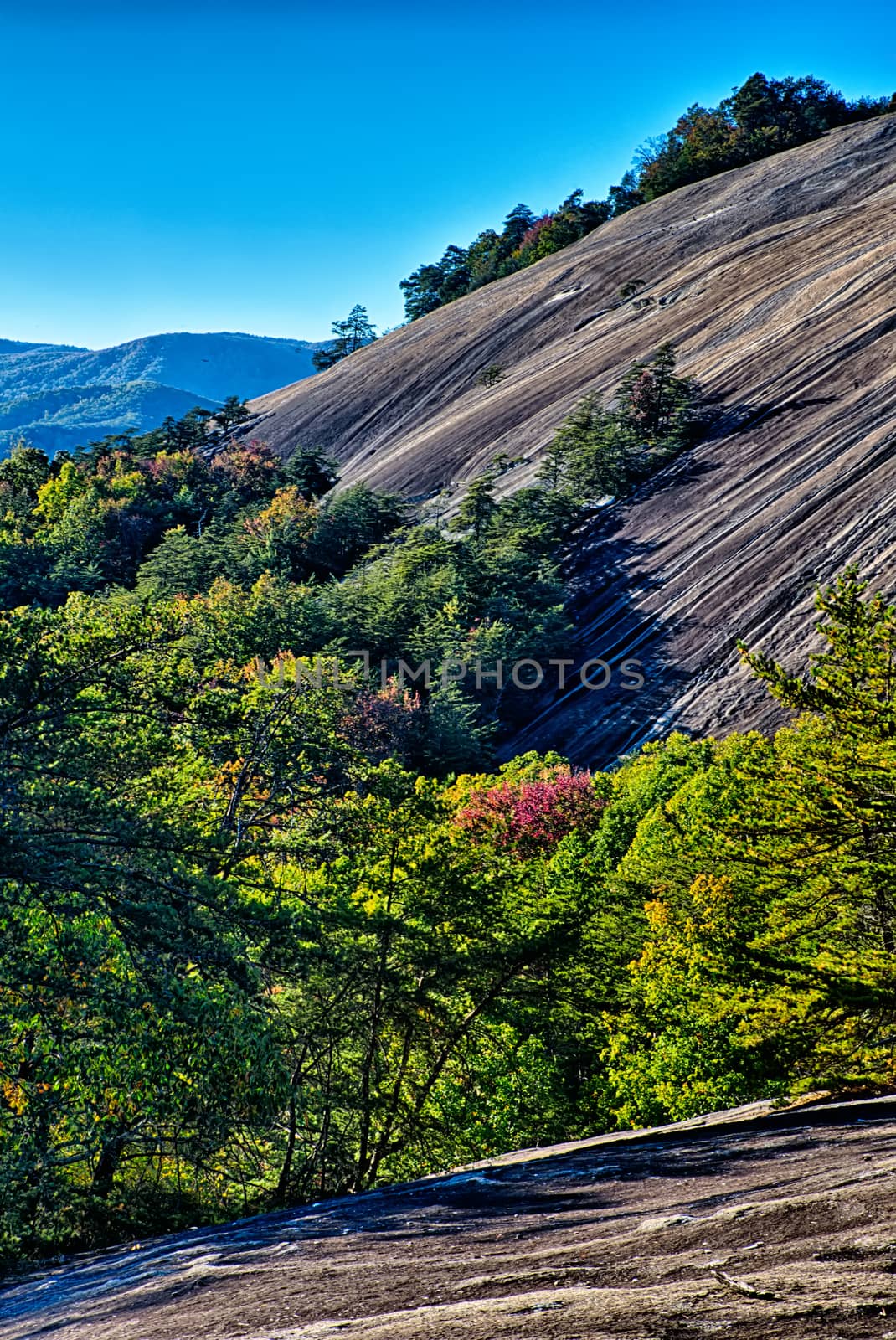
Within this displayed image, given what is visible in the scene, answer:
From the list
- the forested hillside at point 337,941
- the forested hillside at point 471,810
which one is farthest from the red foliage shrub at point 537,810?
the forested hillside at point 337,941

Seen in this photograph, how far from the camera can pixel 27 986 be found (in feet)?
30.1

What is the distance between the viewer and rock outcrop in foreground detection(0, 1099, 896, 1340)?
4.12 m

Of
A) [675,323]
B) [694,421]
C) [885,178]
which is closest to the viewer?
[694,421]

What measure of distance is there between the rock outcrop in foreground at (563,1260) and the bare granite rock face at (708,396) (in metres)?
32.8

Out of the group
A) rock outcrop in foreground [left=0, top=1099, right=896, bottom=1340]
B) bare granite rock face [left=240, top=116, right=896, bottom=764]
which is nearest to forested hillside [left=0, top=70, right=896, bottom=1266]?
bare granite rock face [left=240, top=116, right=896, bottom=764]

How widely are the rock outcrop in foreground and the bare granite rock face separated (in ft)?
108

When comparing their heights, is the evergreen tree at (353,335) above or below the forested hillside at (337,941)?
above

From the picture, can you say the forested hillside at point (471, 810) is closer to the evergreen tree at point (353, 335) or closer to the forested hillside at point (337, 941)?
the forested hillside at point (337, 941)

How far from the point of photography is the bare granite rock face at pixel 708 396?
43375 millimetres

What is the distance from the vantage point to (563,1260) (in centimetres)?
562

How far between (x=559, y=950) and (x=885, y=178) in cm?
7519

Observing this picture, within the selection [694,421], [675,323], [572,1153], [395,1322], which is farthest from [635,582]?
[395,1322]

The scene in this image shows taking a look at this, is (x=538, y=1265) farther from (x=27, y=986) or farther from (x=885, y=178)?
(x=885, y=178)

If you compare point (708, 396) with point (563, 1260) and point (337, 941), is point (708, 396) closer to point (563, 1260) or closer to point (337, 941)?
point (337, 941)
